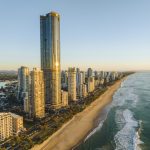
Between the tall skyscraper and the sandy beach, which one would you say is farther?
the tall skyscraper

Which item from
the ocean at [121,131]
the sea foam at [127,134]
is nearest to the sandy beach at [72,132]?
the ocean at [121,131]

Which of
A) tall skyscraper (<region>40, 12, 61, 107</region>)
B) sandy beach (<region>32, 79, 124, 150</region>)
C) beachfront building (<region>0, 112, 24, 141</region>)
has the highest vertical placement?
tall skyscraper (<region>40, 12, 61, 107</region>)

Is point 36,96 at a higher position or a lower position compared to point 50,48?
lower

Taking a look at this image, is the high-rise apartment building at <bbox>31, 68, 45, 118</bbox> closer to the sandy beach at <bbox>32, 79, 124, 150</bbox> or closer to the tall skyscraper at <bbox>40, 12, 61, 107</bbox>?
the sandy beach at <bbox>32, 79, 124, 150</bbox>

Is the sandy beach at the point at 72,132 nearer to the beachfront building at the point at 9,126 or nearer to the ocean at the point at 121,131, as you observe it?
the ocean at the point at 121,131

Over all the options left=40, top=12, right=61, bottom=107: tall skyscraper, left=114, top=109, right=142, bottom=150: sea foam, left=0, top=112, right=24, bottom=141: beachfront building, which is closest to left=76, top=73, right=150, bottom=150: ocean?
left=114, top=109, right=142, bottom=150: sea foam

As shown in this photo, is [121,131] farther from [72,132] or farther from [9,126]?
[9,126]

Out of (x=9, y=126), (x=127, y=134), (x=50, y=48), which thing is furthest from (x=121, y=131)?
(x=50, y=48)
